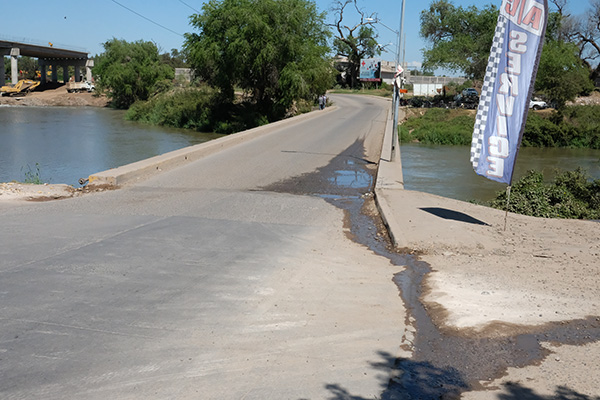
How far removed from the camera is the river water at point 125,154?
24.8m

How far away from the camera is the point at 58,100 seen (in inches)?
3204

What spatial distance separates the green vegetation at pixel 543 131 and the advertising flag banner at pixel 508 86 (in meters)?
38.2

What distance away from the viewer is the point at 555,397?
14.8 ft

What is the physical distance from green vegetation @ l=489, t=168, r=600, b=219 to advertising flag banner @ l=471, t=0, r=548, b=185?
189 inches

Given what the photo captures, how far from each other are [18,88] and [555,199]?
85130 millimetres

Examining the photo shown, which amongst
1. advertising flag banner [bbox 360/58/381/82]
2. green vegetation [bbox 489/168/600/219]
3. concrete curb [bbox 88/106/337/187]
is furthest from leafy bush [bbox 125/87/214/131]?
advertising flag banner [bbox 360/58/381/82]

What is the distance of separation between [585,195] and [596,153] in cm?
2988

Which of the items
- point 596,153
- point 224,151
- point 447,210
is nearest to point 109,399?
point 447,210

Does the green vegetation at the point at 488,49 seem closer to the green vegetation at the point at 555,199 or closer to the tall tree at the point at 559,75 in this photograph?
the tall tree at the point at 559,75

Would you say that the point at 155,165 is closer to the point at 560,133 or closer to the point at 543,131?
the point at 543,131

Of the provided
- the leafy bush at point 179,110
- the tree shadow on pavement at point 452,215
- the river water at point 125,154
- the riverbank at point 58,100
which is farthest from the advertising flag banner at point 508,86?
the riverbank at point 58,100

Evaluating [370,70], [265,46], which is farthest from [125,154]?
[370,70]

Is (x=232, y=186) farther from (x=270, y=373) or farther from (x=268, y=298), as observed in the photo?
(x=270, y=373)

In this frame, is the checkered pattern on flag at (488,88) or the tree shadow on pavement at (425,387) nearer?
the tree shadow on pavement at (425,387)
